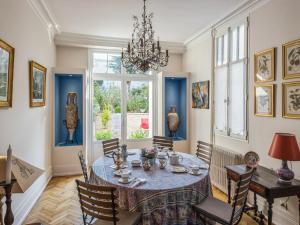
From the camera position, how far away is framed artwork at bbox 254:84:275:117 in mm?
2691

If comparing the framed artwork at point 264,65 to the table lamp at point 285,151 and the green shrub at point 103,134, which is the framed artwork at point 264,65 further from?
the green shrub at point 103,134

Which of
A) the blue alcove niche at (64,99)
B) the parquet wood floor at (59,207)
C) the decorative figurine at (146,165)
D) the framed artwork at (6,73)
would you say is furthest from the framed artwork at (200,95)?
the framed artwork at (6,73)

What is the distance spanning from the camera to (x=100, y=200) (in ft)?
5.89

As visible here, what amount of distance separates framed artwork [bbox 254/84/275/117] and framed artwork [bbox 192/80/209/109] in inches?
52.4

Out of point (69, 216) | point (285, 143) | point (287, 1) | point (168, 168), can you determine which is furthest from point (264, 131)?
point (69, 216)

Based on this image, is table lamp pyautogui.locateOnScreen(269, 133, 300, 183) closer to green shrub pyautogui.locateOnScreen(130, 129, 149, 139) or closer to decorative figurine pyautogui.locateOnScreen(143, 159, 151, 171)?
decorative figurine pyautogui.locateOnScreen(143, 159, 151, 171)

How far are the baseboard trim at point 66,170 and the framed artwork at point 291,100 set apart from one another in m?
3.88

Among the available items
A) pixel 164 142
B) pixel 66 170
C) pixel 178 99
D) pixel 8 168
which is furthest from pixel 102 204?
pixel 178 99

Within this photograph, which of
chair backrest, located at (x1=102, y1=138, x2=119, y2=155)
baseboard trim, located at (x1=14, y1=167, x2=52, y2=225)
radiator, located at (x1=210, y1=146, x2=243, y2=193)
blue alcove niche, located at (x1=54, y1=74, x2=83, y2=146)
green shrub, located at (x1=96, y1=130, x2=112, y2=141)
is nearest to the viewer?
baseboard trim, located at (x1=14, y1=167, x2=52, y2=225)

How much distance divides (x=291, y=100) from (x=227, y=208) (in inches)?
55.4

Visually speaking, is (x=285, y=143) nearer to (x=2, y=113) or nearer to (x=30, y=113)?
(x=2, y=113)

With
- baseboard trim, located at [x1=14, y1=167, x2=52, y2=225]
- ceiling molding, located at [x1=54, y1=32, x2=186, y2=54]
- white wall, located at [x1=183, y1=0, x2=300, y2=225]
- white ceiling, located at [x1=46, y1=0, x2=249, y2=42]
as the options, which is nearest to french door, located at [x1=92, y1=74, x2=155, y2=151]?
ceiling molding, located at [x1=54, y1=32, x2=186, y2=54]

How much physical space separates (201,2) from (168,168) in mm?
2401

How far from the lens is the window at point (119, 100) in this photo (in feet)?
16.6
